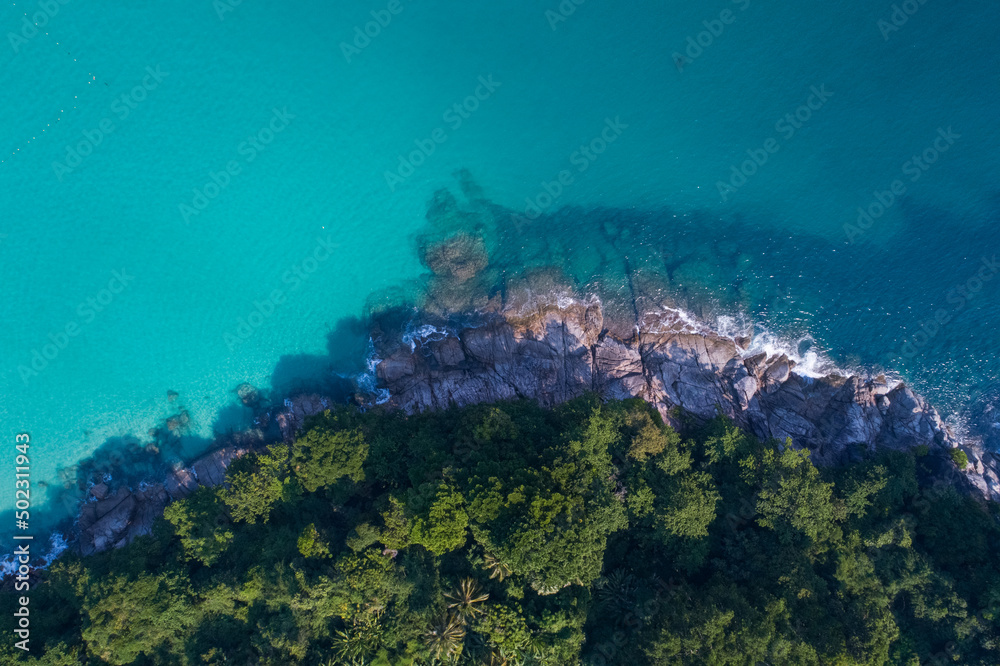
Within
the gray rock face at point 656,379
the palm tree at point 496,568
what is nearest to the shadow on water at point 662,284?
the gray rock face at point 656,379

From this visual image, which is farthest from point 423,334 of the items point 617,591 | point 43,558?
point 43,558

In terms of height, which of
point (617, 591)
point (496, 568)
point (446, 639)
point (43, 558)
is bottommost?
point (446, 639)

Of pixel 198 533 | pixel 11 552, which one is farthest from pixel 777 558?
pixel 11 552

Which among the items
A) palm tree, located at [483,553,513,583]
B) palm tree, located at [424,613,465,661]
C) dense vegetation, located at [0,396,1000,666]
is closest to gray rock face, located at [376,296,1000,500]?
dense vegetation, located at [0,396,1000,666]

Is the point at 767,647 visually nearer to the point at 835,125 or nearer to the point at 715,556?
the point at 715,556

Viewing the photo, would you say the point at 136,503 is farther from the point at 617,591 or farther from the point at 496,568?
the point at 617,591

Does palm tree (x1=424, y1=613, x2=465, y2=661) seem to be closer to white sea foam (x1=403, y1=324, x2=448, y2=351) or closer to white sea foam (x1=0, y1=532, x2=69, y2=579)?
white sea foam (x1=403, y1=324, x2=448, y2=351)
